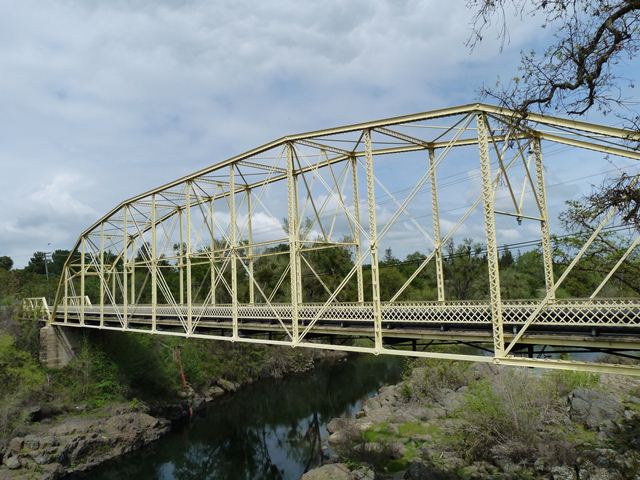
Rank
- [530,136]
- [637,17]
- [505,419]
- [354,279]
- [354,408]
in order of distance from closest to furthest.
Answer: [637,17] < [530,136] < [505,419] < [354,408] < [354,279]

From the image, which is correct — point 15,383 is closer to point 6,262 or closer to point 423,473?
point 423,473

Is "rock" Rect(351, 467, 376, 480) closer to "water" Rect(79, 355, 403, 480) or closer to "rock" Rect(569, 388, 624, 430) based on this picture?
"water" Rect(79, 355, 403, 480)

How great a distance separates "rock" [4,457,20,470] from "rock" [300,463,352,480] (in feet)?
42.1

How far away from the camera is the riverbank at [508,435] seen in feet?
50.7

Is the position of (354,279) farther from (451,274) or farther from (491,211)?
(491,211)

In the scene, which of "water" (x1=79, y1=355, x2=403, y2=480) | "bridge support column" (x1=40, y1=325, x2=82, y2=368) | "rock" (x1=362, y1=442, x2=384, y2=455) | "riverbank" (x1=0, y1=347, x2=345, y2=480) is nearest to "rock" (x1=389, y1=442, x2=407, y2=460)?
"rock" (x1=362, y1=442, x2=384, y2=455)

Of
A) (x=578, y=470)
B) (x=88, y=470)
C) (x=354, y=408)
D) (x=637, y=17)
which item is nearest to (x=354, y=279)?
(x=354, y=408)

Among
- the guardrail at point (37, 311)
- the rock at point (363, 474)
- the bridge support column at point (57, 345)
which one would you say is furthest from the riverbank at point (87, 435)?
the rock at point (363, 474)

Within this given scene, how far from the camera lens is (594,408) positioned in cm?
1914

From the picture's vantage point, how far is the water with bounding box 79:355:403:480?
23062 mm

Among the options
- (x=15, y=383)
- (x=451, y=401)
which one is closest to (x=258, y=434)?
(x=451, y=401)

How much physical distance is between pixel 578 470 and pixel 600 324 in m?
7.99

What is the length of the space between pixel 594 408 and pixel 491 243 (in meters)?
12.6

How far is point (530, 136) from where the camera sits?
39.8ft
